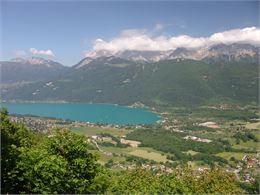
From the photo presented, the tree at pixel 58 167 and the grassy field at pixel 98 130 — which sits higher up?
the tree at pixel 58 167

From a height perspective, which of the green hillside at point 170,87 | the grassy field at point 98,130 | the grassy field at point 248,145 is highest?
the green hillside at point 170,87

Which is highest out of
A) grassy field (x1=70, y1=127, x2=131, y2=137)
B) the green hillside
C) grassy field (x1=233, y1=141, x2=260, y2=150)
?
the green hillside

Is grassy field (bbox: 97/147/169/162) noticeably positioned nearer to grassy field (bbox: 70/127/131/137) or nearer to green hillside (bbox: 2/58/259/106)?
grassy field (bbox: 70/127/131/137)

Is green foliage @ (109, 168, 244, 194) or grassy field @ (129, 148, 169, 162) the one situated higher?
green foliage @ (109, 168, 244, 194)

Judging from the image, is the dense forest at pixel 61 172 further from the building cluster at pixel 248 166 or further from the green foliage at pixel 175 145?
the green foliage at pixel 175 145

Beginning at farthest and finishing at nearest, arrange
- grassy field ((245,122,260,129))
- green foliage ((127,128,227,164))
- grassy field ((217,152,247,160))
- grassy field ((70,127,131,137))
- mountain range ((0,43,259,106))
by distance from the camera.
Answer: mountain range ((0,43,259,106)) → grassy field ((245,122,260,129)) → grassy field ((70,127,131,137)) → green foliage ((127,128,227,164)) → grassy field ((217,152,247,160))

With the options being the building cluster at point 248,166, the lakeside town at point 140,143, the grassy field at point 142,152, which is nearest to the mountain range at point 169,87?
the lakeside town at point 140,143

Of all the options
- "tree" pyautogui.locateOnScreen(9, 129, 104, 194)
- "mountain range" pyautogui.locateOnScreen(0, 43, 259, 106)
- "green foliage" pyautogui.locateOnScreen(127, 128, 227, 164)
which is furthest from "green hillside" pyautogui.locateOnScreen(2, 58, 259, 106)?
"tree" pyautogui.locateOnScreen(9, 129, 104, 194)

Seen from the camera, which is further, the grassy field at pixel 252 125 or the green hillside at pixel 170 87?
the green hillside at pixel 170 87

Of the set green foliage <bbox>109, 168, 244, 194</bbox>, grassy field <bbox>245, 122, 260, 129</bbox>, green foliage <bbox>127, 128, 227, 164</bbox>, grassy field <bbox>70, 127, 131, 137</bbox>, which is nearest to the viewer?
green foliage <bbox>109, 168, 244, 194</bbox>

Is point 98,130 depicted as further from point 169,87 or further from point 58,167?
point 169,87

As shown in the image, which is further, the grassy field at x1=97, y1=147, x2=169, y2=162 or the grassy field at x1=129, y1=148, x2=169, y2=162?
the grassy field at x1=97, y1=147, x2=169, y2=162

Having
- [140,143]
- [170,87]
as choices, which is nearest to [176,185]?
[140,143]

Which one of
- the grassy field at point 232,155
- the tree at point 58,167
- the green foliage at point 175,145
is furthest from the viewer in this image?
the green foliage at point 175,145
